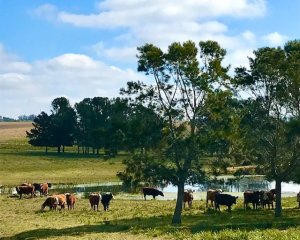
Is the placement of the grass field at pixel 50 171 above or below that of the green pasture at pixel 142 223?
above

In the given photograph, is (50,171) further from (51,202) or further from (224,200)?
(224,200)

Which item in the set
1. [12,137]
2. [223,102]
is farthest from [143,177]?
[12,137]

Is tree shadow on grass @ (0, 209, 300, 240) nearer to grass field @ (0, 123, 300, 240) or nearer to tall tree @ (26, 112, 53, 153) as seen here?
grass field @ (0, 123, 300, 240)

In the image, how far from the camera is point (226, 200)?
40.4 m

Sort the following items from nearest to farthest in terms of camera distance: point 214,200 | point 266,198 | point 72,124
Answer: point 214,200 → point 266,198 → point 72,124

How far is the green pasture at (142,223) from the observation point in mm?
27594

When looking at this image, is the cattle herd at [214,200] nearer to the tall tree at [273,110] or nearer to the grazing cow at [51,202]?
the grazing cow at [51,202]

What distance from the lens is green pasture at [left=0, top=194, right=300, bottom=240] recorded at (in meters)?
27.6

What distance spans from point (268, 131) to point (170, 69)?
9.24 meters

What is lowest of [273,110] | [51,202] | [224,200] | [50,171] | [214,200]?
[51,202]

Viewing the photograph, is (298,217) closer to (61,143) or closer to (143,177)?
(143,177)

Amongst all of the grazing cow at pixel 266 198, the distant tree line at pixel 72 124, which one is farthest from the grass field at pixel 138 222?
the distant tree line at pixel 72 124

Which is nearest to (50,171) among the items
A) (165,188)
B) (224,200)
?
(165,188)

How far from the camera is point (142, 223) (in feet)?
108
